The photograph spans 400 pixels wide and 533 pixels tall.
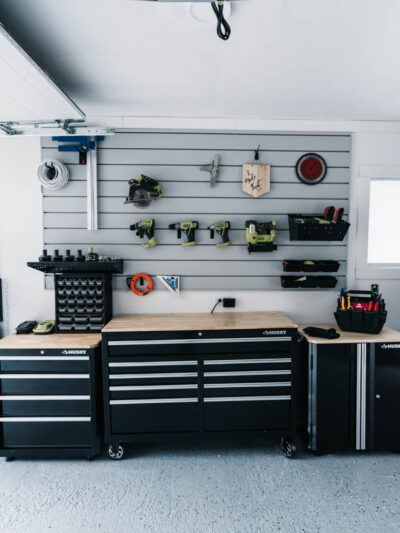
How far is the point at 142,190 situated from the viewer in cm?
261

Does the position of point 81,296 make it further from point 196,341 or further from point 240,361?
point 240,361

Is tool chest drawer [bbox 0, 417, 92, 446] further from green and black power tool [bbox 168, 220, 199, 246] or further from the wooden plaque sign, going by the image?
the wooden plaque sign

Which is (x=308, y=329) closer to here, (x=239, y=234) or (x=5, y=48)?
(x=239, y=234)

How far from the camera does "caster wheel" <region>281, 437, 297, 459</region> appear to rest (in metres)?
2.29

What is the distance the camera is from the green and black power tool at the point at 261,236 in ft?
8.68

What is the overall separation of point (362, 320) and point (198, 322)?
1.27 metres

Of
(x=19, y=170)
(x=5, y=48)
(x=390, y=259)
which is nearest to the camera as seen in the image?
(x=5, y=48)

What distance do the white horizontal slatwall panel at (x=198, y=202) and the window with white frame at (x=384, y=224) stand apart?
0.34 metres

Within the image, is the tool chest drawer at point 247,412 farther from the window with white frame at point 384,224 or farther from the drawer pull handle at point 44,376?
the window with white frame at point 384,224

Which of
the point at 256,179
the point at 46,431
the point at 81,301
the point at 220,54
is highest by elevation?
the point at 220,54

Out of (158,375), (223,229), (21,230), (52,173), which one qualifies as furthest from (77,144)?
(158,375)

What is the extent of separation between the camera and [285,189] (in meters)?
2.81

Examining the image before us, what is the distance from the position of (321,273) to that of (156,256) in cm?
150

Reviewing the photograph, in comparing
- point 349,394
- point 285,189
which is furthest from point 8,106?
point 349,394
